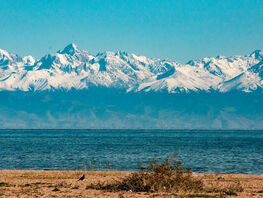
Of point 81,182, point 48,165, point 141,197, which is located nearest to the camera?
point 141,197

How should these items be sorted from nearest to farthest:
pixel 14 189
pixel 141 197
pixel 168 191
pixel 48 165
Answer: pixel 141 197
pixel 168 191
pixel 14 189
pixel 48 165

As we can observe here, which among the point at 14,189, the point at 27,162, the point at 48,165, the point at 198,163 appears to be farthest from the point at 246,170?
the point at 14,189

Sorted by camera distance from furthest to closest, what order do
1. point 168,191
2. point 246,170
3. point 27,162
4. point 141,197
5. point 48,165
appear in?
point 27,162, point 48,165, point 246,170, point 168,191, point 141,197

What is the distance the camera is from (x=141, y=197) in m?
31.7

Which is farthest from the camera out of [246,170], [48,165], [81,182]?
[48,165]

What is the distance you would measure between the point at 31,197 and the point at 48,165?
133 feet

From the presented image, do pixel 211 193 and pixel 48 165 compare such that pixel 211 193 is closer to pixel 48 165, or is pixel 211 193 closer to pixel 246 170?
pixel 246 170

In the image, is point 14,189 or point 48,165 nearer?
point 14,189

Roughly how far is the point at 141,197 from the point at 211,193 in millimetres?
5351

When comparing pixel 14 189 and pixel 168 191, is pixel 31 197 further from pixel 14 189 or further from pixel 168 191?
pixel 168 191

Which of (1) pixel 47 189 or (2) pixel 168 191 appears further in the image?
(1) pixel 47 189

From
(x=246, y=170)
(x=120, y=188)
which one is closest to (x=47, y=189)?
(x=120, y=188)

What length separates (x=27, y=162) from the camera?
77250 mm

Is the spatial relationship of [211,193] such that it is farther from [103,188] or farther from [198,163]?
[198,163]
